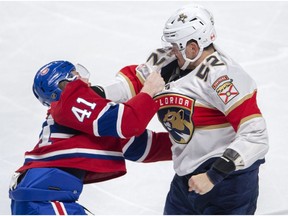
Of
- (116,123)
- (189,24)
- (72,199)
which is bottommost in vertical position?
(72,199)

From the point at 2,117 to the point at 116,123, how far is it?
1961mm

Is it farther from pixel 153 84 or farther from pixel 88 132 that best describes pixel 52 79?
pixel 153 84

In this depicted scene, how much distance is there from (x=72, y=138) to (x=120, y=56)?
7.96 feet

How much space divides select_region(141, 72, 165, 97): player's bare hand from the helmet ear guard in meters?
0.32

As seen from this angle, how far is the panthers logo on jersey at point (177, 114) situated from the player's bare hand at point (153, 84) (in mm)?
55

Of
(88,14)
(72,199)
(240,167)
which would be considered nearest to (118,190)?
(72,199)

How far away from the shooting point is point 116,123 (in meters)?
3.23

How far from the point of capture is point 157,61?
3.53 m

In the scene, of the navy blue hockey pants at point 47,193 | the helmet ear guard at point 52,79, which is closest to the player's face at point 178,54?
the helmet ear guard at point 52,79

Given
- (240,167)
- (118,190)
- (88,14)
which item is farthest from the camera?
(88,14)

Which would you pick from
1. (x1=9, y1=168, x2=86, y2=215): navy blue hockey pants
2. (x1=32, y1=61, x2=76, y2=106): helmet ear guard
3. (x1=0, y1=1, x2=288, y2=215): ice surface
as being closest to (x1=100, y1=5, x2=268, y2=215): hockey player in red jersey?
(x1=32, y1=61, x2=76, y2=106): helmet ear guard

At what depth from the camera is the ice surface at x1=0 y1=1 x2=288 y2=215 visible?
434 centimetres

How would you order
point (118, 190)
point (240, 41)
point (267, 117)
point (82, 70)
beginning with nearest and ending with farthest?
point (82, 70) → point (118, 190) → point (267, 117) → point (240, 41)

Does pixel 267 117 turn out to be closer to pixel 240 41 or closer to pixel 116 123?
pixel 240 41
